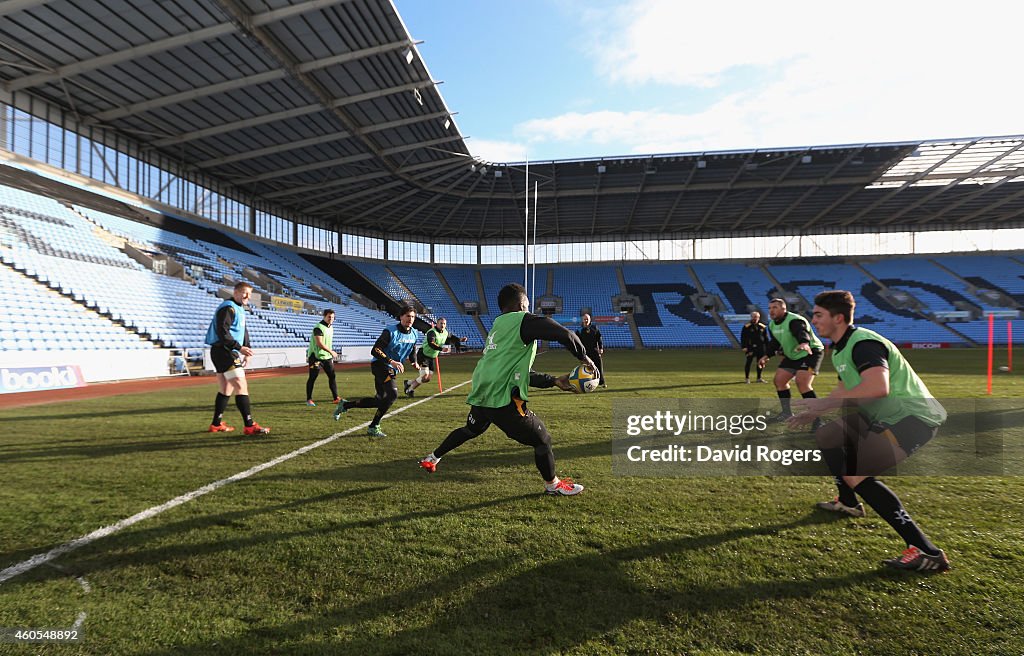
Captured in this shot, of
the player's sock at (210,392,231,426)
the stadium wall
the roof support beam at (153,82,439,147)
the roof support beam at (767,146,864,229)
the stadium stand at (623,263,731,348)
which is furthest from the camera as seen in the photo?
the stadium stand at (623,263,731,348)

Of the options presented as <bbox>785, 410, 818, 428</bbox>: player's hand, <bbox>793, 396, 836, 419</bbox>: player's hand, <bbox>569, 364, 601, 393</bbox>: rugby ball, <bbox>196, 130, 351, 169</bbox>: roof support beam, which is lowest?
<bbox>785, 410, 818, 428</bbox>: player's hand

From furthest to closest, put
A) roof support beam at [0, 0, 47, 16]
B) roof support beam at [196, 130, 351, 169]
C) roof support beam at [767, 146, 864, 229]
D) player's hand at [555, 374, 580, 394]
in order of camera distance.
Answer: roof support beam at [767, 146, 864, 229] < roof support beam at [196, 130, 351, 169] < roof support beam at [0, 0, 47, 16] < player's hand at [555, 374, 580, 394]

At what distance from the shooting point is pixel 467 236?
5412cm

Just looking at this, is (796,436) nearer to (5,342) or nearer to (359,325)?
(5,342)

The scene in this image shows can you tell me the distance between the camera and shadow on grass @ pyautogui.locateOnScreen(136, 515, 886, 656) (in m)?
2.22

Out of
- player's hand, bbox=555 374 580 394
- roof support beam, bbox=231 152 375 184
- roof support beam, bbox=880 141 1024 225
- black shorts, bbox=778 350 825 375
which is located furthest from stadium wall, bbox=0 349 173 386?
roof support beam, bbox=880 141 1024 225

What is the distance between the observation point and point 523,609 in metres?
2.50

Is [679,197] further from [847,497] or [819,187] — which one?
[847,497]

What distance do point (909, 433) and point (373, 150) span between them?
31133 mm

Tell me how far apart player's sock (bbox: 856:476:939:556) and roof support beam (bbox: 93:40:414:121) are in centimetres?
2286

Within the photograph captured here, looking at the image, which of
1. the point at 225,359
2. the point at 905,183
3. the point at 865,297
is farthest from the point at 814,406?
the point at 865,297

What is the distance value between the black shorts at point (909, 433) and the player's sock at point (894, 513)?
32 cm

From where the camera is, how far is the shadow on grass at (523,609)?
2219mm

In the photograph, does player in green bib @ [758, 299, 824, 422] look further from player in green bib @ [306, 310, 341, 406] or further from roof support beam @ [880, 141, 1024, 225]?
roof support beam @ [880, 141, 1024, 225]
